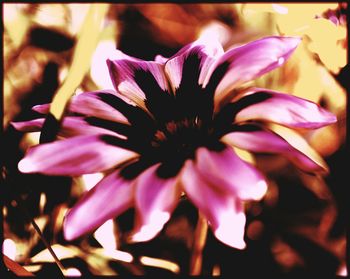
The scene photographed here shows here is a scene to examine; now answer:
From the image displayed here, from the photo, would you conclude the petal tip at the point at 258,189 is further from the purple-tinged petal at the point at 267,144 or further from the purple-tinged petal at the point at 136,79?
the purple-tinged petal at the point at 136,79

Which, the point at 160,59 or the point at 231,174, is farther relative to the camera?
the point at 160,59

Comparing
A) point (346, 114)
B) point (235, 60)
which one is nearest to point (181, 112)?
point (235, 60)

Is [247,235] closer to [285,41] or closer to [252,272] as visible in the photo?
[252,272]

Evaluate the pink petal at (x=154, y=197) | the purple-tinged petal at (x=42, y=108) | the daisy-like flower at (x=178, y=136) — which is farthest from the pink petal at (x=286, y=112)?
the purple-tinged petal at (x=42, y=108)

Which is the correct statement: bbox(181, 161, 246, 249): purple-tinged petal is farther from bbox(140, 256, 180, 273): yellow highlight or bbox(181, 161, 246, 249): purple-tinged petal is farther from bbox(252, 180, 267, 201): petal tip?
bbox(140, 256, 180, 273): yellow highlight

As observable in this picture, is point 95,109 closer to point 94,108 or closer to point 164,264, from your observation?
point 94,108

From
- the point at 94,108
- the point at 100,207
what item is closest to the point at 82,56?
the point at 94,108
